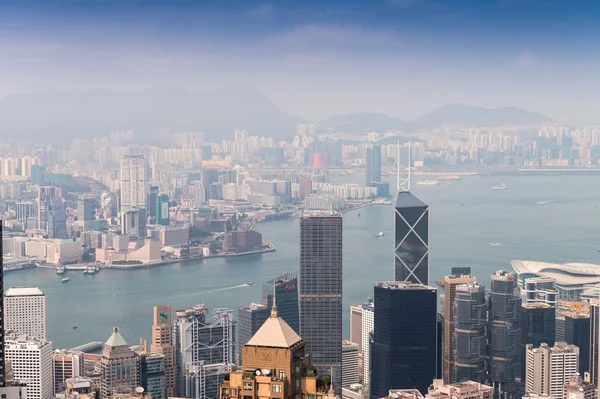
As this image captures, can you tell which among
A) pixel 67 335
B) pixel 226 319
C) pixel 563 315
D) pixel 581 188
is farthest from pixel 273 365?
pixel 581 188

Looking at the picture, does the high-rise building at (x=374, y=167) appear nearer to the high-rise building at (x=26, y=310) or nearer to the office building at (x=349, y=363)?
the office building at (x=349, y=363)

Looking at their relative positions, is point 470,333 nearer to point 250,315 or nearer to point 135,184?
point 250,315

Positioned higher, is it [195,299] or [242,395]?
[242,395]

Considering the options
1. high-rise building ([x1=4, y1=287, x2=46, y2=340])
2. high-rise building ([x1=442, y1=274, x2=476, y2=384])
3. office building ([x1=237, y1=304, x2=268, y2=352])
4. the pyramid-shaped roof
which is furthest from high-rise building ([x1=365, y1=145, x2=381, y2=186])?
the pyramid-shaped roof

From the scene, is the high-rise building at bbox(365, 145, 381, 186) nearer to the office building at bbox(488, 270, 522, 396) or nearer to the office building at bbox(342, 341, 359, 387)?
the office building at bbox(488, 270, 522, 396)

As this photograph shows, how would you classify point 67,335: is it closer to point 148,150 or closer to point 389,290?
point 389,290

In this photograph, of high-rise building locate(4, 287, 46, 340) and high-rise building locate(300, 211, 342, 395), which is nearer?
high-rise building locate(4, 287, 46, 340)

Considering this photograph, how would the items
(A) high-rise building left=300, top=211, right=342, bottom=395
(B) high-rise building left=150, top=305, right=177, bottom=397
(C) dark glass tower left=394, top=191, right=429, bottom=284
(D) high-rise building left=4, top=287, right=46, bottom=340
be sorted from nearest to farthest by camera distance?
1. (B) high-rise building left=150, top=305, right=177, bottom=397
2. (D) high-rise building left=4, top=287, right=46, bottom=340
3. (A) high-rise building left=300, top=211, right=342, bottom=395
4. (C) dark glass tower left=394, top=191, right=429, bottom=284

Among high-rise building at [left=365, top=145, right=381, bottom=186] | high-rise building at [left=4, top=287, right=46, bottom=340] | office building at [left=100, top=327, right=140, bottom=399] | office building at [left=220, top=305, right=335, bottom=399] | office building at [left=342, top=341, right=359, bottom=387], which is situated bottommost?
office building at [left=342, top=341, right=359, bottom=387]
